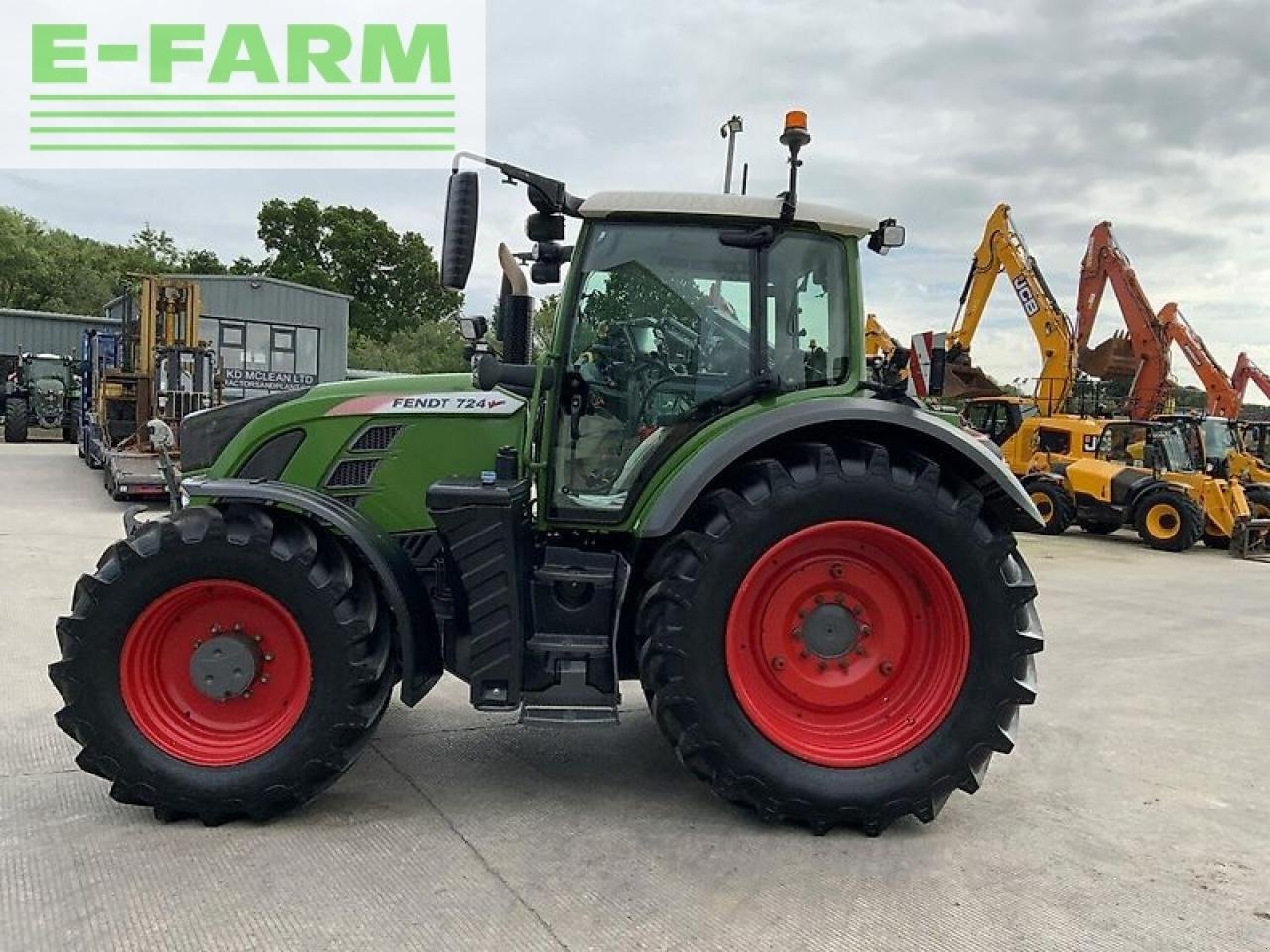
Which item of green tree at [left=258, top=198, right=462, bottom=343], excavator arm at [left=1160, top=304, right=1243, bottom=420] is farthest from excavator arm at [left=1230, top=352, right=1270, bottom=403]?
green tree at [left=258, top=198, right=462, bottom=343]

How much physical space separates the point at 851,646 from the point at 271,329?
23989 millimetres

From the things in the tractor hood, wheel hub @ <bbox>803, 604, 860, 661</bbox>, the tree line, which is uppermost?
the tree line

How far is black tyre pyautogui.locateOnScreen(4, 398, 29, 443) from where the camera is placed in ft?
75.8

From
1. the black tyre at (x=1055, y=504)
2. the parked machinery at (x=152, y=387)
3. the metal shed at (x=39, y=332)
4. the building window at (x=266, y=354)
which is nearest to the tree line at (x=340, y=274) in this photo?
the metal shed at (x=39, y=332)

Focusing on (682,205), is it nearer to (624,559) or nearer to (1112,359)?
(624,559)

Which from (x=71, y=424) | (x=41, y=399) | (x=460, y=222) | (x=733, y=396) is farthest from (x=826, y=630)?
(x=41, y=399)

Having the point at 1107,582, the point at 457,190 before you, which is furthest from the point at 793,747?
the point at 1107,582

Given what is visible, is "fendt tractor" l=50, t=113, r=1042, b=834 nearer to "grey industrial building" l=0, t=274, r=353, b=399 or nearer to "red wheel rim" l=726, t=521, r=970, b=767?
"red wheel rim" l=726, t=521, r=970, b=767

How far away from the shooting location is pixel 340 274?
1641 inches

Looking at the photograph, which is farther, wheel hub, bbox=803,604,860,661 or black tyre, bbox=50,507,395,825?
wheel hub, bbox=803,604,860,661

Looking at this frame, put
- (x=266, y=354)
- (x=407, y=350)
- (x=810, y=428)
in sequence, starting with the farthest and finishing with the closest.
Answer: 1. (x=407, y=350)
2. (x=266, y=354)
3. (x=810, y=428)

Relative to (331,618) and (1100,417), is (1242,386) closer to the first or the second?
(1100,417)

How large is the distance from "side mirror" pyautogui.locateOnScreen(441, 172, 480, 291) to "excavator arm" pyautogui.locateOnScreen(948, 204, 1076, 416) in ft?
48.0

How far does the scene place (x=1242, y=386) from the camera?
19859 mm
